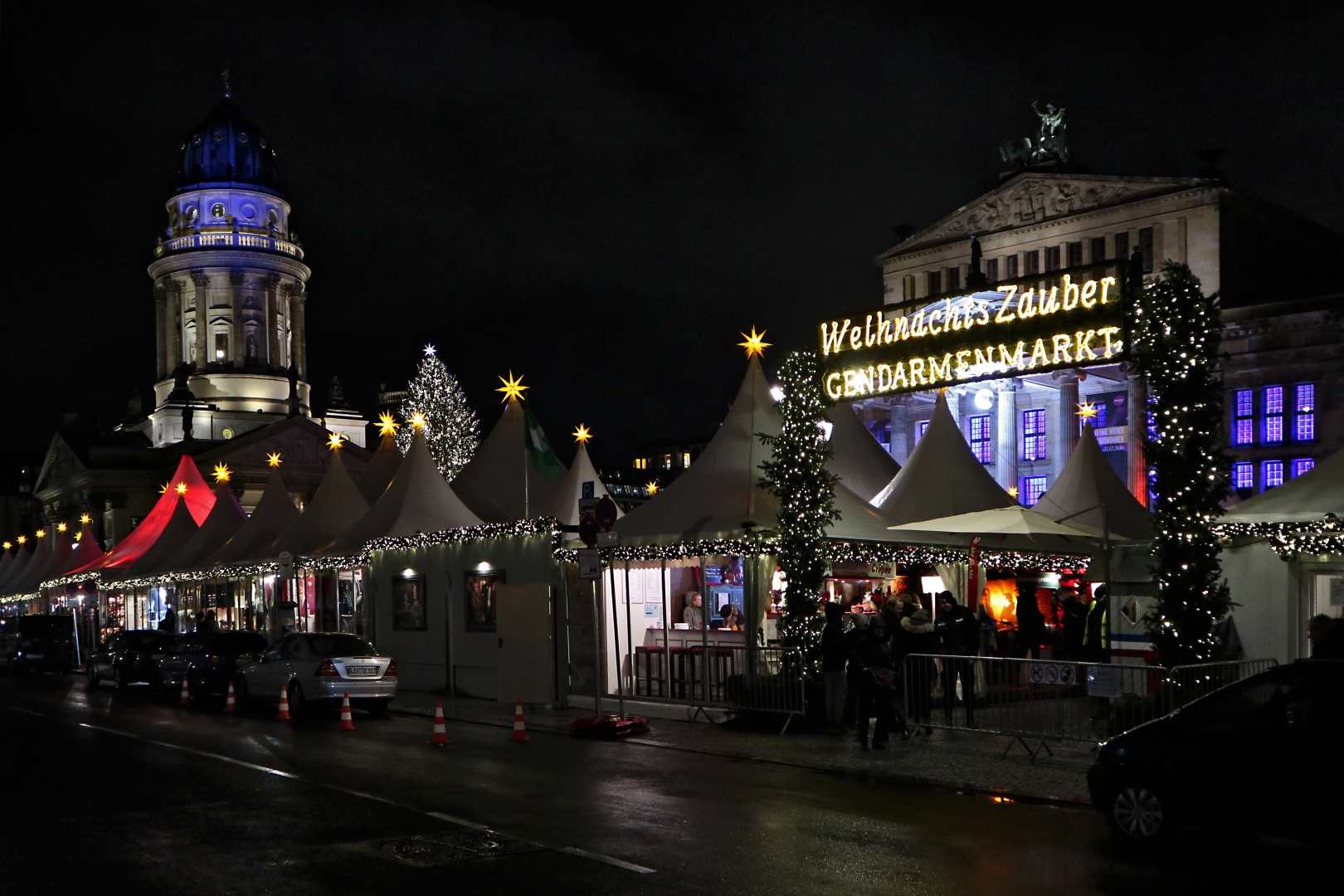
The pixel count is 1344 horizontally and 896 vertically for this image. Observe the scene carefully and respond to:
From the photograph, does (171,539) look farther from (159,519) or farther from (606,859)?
(606,859)

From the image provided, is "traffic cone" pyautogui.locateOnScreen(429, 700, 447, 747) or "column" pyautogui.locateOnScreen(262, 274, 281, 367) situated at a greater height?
"column" pyautogui.locateOnScreen(262, 274, 281, 367)

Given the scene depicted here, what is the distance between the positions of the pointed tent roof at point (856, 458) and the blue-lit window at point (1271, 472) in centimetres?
2403

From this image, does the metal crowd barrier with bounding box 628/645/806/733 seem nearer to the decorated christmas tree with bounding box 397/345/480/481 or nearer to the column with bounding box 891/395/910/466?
the column with bounding box 891/395/910/466

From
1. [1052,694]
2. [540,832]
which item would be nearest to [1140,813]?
[540,832]

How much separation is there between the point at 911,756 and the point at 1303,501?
7142mm

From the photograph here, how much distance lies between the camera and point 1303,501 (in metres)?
18.0

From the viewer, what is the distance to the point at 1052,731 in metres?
14.5

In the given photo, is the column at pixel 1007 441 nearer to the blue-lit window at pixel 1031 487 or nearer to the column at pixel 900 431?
the blue-lit window at pixel 1031 487

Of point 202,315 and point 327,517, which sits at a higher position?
point 202,315

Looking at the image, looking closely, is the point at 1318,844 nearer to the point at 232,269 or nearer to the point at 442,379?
the point at 442,379

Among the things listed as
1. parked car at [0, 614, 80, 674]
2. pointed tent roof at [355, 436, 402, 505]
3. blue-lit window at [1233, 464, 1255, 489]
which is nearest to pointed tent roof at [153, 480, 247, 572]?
parked car at [0, 614, 80, 674]

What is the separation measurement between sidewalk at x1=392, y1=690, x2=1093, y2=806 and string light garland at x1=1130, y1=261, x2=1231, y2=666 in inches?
77.4

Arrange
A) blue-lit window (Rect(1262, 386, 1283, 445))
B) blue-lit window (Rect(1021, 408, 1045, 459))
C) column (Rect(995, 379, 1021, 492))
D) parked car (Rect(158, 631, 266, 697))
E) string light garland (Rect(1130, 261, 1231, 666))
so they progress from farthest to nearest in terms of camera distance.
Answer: column (Rect(995, 379, 1021, 492)), blue-lit window (Rect(1021, 408, 1045, 459)), blue-lit window (Rect(1262, 386, 1283, 445)), parked car (Rect(158, 631, 266, 697)), string light garland (Rect(1130, 261, 1231, 666))

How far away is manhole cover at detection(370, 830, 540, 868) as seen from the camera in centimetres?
945
